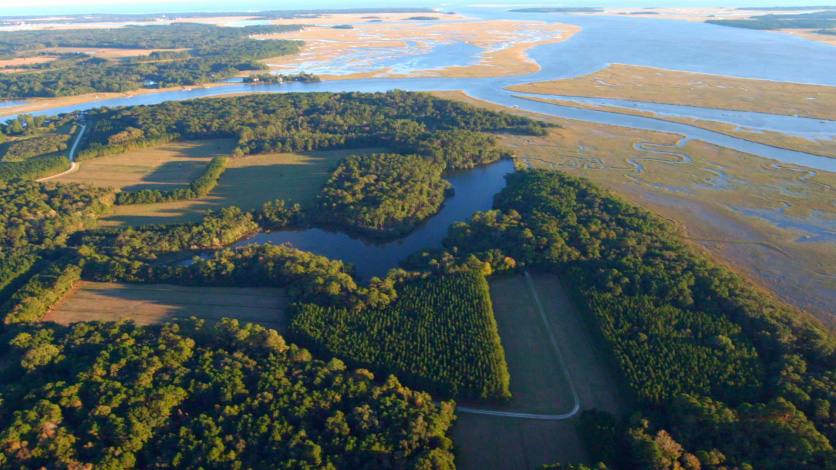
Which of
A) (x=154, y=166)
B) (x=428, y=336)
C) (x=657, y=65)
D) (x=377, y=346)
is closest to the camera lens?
(x=377, y=346)

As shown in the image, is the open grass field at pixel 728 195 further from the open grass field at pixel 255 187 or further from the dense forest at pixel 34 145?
the dense forest at pixel 34 145

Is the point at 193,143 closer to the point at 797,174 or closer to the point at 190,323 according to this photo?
the point at 190,323

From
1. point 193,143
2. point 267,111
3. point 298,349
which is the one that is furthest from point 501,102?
point 298,349

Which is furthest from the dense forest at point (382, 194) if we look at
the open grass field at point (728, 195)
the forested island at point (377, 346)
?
the open grass field at point (728, 195)

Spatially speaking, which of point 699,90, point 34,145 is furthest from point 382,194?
point 699,90

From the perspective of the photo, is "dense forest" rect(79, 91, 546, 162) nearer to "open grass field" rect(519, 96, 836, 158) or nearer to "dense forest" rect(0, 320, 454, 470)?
"open grass field" rect(519, 96, 836, 158)

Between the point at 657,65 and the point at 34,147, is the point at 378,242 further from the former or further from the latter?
the point at 657,65

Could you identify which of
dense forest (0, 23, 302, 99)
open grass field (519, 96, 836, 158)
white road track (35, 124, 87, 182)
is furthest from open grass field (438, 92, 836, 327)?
dense forest (0, 23, 302, 99)
